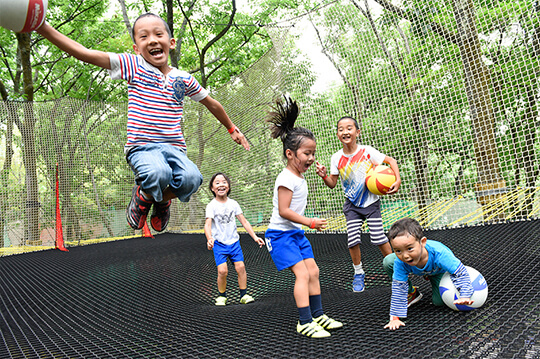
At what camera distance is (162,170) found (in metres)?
1.98

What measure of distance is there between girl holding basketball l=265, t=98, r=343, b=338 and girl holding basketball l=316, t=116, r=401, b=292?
0.71m

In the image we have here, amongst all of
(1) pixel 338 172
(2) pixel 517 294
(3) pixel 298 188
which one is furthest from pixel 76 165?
(2) pixel 517 294

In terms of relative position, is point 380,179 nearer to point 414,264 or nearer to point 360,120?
point 414,264

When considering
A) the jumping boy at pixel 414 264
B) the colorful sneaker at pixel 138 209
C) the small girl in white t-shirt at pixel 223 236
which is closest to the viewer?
the jumping boy at pixel 414 264

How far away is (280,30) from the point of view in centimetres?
590

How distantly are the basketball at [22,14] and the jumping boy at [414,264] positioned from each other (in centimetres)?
185

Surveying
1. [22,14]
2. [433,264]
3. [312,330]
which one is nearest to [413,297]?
[433,264]

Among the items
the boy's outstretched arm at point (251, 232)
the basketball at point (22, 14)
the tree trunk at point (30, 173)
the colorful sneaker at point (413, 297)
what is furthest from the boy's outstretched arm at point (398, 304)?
the tree trunk at point (30, 173)

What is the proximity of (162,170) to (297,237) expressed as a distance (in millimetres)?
768

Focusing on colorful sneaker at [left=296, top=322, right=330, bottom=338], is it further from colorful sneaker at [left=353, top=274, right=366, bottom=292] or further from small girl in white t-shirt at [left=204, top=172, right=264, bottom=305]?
small girl in white t-shirt at [left=204, top=172, right=264, bottom=305]

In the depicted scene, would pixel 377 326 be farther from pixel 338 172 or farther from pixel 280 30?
pixel 280 30

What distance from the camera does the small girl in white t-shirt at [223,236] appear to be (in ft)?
10.2

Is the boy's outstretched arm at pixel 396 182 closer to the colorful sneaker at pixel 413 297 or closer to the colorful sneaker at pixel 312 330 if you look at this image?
the colorful sneaker at pixel 413 297

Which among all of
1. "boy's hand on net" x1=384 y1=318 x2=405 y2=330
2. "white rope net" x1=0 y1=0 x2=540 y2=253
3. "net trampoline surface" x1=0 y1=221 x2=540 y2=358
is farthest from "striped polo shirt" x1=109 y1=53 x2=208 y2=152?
"white rope net" x1=0 y1=0 x2=540 y2=253
